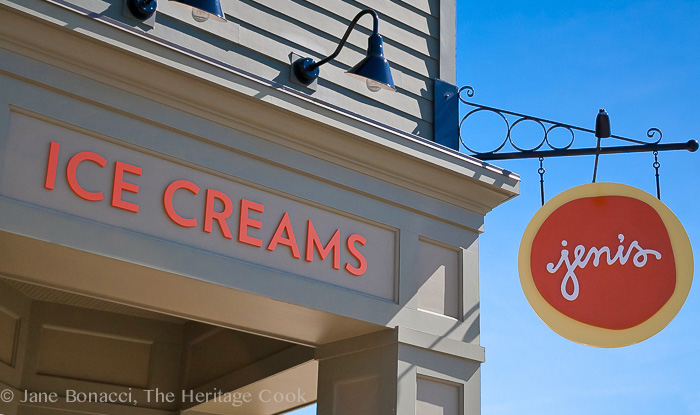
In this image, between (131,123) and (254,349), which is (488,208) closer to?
(254,349)

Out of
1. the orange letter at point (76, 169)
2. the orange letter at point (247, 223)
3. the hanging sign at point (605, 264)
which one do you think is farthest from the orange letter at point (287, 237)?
the hanging sign at point (605, 264)

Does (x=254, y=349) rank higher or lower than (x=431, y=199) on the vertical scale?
lower

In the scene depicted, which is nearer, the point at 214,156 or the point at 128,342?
the point at 214,156

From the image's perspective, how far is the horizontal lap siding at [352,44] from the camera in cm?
580

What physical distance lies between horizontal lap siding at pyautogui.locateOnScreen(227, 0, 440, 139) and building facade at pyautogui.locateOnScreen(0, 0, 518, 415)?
16 mm

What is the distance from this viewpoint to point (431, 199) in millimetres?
6281

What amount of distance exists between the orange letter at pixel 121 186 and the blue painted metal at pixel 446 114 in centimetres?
262

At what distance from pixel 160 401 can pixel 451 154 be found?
145 inches

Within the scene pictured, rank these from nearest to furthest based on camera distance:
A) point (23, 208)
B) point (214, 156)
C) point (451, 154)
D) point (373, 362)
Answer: point (23, 208)
point (214, 156)
point (373, 362)
point (451, 154)

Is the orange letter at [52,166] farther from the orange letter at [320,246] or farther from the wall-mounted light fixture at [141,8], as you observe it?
the orange letter at [320,246]

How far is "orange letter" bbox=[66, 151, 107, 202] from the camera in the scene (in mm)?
4633

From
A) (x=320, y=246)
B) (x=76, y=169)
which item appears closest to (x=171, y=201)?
(x=76, y=169)

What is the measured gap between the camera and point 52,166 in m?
4.58

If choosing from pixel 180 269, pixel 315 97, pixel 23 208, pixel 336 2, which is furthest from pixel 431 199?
pixel 23 208
